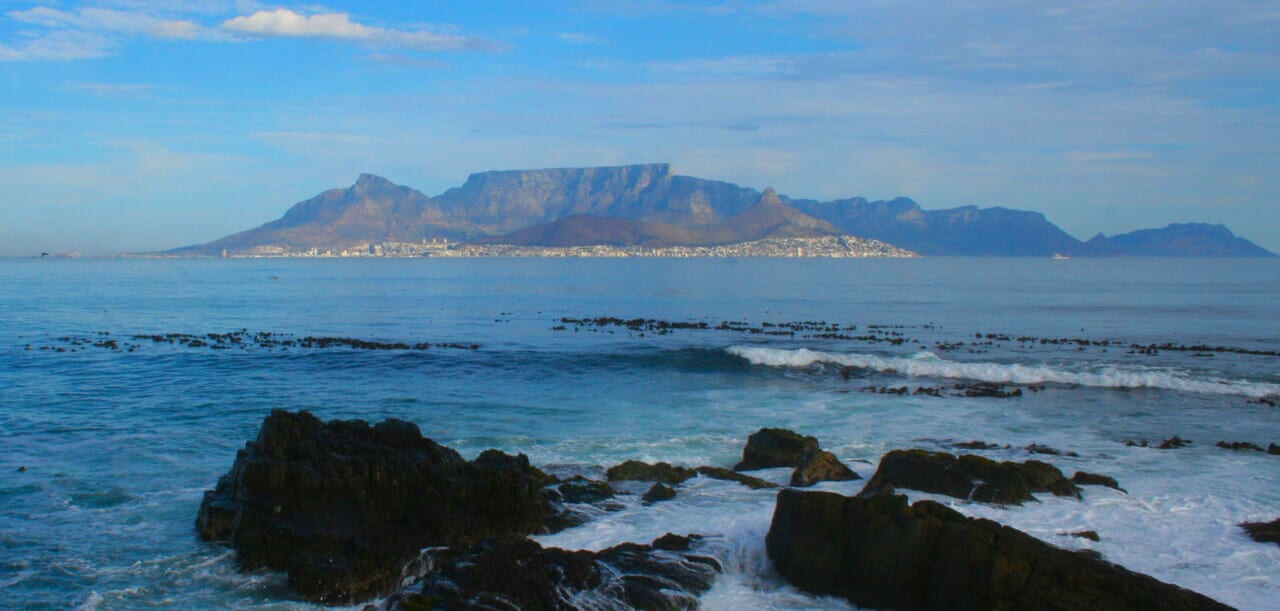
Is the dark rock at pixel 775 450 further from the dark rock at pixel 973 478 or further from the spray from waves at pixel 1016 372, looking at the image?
the spray from waves at pixel 1016 372

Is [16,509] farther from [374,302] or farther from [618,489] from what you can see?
[374,302]

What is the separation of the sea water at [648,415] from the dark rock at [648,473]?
0.46 m

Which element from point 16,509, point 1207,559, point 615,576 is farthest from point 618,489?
point 16,509

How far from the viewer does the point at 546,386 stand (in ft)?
110

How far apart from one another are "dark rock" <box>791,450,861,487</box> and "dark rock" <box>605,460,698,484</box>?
238cm

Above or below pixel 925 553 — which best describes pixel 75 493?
below

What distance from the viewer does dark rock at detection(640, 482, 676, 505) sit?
1723 cm

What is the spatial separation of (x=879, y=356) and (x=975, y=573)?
104 ft

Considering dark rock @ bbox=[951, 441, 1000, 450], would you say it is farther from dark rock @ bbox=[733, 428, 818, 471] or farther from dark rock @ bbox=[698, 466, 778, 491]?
dark rock @ bbox=[698, 466, 778, 491]

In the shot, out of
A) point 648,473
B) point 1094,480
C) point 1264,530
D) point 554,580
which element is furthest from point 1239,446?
point 554,580

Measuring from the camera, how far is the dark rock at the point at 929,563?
35.9 ft

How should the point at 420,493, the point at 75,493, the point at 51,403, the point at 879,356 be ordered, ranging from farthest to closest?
the point at 879,356
the point at 51,403
the point at 75,493
the point at 420,493

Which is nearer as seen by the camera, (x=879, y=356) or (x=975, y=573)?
(x=975, y=573)

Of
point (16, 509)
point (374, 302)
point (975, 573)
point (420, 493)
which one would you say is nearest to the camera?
point (975, 573)
